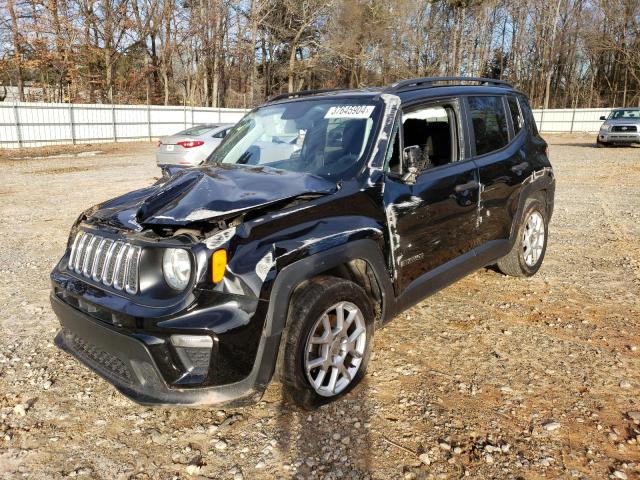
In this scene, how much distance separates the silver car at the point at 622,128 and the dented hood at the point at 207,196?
23.2 metres

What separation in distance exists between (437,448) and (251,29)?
41757mm

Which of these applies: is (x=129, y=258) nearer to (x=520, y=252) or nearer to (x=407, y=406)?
(x=407, y=406)

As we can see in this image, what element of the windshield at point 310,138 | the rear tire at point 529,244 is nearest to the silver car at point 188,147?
the windshield at point 310,138

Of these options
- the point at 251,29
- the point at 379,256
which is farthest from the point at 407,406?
the point at 251,29

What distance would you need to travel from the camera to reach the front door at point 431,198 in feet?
11.3

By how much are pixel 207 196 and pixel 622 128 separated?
2412cm

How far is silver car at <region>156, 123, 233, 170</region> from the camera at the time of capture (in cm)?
1233

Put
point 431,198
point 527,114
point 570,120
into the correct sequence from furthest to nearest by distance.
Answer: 1. point 570,120
2. point 527,114
3. point 431,198

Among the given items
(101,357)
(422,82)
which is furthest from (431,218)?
(101,357)

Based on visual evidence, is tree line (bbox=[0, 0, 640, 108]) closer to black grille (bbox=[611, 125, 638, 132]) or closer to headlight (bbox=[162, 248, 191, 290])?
black grille (bbox=[611, 125, 638, 132])

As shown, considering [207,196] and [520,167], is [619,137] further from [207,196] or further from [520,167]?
[207,196]

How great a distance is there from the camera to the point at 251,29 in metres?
40.1

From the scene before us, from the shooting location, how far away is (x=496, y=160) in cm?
446

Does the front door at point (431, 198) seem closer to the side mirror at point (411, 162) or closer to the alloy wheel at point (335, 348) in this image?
the side mirror at point (411, 162)
